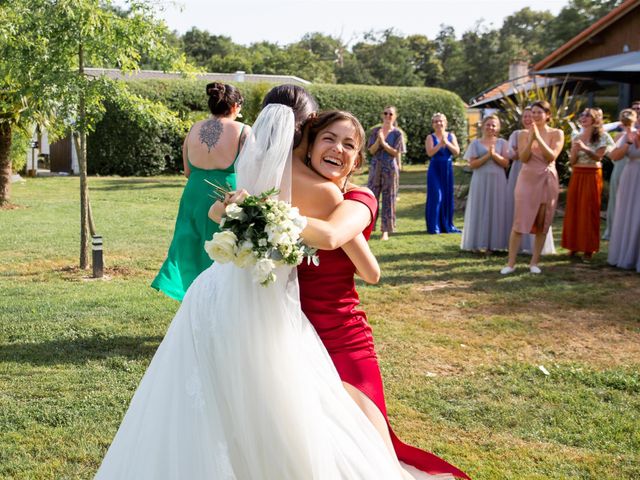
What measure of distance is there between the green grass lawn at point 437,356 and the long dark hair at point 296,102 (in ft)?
7.18

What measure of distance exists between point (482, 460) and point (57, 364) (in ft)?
11.0

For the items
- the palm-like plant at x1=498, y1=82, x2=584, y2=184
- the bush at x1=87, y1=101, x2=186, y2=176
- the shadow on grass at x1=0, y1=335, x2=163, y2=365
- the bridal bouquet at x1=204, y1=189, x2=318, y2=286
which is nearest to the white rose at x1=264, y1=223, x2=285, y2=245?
the bridal bouquet at x1=204, y1=189, x2=318, y2=286

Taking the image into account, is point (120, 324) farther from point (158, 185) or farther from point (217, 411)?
point (158, 185)

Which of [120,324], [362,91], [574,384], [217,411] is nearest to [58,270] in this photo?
[120,324]

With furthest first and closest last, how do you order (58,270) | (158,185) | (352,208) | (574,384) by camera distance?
(158,185) → (58,270) → (574,384) → (352,208)

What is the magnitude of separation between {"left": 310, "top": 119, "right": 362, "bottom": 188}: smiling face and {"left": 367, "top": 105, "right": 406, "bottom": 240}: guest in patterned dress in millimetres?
9527

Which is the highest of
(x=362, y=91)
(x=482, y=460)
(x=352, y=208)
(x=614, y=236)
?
(x=362, y=91)

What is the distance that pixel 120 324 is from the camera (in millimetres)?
7109

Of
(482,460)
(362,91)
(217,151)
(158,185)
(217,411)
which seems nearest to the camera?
(217,411)

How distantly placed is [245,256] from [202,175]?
3.63 meters

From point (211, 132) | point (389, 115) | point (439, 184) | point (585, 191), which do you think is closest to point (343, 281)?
point (211, 132)

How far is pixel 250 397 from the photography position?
9.73 ft

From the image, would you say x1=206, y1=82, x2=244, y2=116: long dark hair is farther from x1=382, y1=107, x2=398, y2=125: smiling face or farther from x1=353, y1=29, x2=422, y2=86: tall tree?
x1=353, y1=29, x2=422, y2=86: tall tree

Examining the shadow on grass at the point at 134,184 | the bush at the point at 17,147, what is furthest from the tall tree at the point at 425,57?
the bush at the point at 17,147
